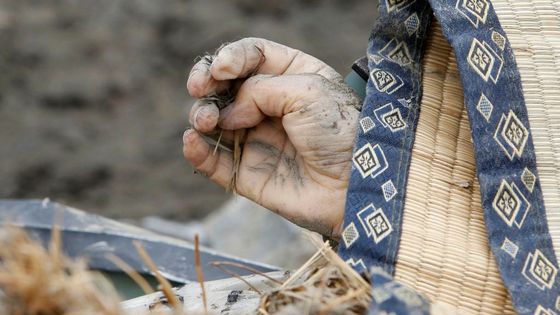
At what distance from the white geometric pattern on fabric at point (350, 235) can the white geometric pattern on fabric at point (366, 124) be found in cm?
17

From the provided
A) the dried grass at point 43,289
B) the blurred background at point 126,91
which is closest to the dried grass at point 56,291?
the dried grass at point 43,289

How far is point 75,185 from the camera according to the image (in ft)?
11.5

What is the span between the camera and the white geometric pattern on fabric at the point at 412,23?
1472 mm

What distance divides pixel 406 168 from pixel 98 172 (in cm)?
Result: 235

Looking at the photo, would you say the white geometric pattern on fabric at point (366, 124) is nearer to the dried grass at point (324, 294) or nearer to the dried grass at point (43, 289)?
the dried grass at point (324, 294)

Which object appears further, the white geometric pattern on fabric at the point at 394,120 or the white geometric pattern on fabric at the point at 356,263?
the white geometric pattern on fabric at the point at 394,120

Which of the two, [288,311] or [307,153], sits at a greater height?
[307,153]

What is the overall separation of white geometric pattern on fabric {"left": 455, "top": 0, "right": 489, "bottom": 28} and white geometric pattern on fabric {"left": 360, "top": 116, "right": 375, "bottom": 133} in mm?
216

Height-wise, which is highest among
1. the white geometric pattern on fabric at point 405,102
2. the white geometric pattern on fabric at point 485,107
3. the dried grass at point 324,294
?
the white geometric pattern on fabric at point 405,102

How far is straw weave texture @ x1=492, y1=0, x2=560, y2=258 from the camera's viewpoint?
1356mm

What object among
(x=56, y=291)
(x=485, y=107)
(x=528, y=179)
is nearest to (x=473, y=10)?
(x=485, y=107)

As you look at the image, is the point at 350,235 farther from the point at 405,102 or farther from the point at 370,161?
the point at 405,102

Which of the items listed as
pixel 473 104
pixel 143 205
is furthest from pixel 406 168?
pixel 143 205

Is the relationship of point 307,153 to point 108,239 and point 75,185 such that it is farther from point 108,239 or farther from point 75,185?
point 75,185
